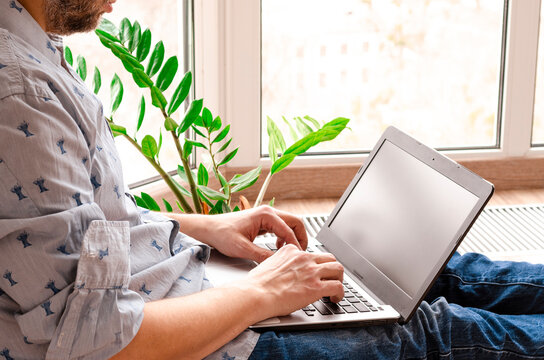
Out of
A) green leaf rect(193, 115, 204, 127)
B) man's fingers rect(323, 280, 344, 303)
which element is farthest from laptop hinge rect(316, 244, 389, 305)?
green leaf rect(193, 115, 204, 127)

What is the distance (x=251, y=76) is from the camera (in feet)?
6.75

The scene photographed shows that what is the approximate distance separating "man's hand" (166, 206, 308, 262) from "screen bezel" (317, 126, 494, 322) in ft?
0.35

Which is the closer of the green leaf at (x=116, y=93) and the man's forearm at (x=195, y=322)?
the man's forearm at (x=195, y=322)

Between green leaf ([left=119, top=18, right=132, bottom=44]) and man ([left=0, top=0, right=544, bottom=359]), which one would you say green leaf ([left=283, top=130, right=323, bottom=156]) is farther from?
man ([left=0, top=0, right=544, bottom=359])

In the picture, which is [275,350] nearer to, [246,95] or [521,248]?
[521,248]

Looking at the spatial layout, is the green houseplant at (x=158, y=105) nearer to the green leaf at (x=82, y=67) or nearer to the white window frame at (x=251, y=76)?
the green leaf at (x=82, y=67)

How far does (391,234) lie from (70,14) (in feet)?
2.16

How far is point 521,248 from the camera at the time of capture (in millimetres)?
1789

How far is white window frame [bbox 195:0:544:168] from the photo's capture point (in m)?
2.00

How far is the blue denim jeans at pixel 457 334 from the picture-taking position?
99 cm

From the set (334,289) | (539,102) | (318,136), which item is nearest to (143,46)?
(318,136)

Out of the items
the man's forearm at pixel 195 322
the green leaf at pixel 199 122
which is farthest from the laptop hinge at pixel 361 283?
the green leaf at pixel 199 122

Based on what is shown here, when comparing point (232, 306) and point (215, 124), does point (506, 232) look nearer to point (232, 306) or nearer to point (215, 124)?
point (215, 124)

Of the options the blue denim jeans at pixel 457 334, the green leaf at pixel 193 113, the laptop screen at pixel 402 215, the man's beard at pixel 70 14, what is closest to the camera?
the man's beard at pixel 70 14
